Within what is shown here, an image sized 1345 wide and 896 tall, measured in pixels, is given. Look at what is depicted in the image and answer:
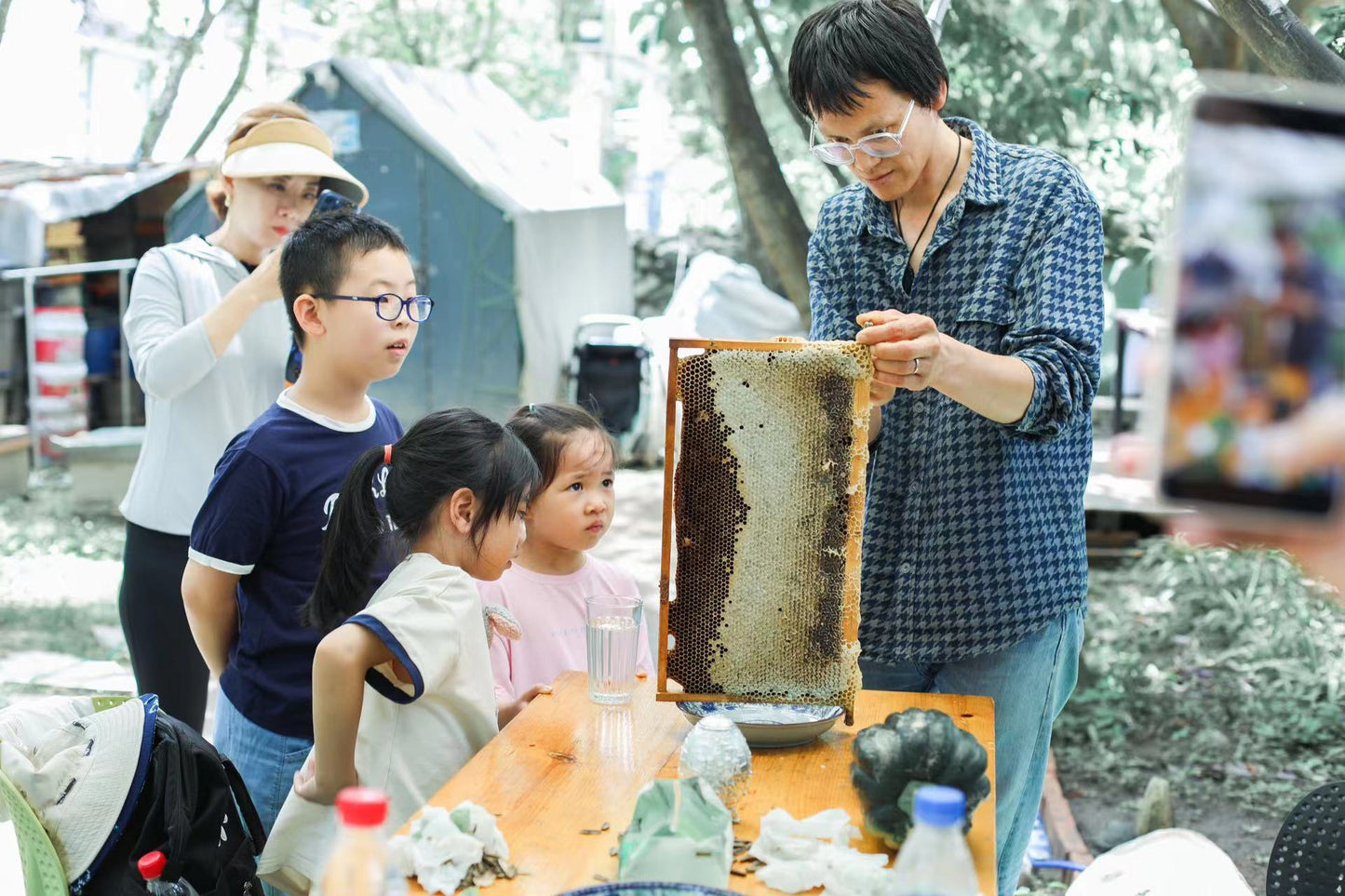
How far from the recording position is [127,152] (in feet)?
44.4

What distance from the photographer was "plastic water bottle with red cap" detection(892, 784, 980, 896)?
1366mm

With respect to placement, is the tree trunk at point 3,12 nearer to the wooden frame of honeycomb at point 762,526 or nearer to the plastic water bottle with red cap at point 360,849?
the wooden frame of honeycomb at point 762,526

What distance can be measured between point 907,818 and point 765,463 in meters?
0.74

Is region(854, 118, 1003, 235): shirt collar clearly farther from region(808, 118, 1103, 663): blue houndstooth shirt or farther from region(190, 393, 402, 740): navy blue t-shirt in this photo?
region(190, 393, 402, 740): navy blue t-shirt

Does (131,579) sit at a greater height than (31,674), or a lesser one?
greater

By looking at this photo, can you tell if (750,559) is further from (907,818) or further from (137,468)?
(137,468)

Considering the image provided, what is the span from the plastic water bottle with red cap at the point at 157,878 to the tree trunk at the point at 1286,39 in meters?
3.06

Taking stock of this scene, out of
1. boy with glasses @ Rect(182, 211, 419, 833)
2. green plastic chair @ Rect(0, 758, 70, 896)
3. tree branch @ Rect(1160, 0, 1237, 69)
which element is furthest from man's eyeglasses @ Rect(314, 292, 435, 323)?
tree branch @ Rect(1160, 0, 1237, 69)

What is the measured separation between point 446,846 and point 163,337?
6.84 ft

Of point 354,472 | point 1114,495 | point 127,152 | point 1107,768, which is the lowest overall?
point 1107,768

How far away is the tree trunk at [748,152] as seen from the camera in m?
5.31

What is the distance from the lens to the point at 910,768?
186 cm

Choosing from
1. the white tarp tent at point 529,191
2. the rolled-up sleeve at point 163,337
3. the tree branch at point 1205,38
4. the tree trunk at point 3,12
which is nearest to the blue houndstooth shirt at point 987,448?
the rolled-up sleeve at point 163,337

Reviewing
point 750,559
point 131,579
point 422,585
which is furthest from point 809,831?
point 131,579
